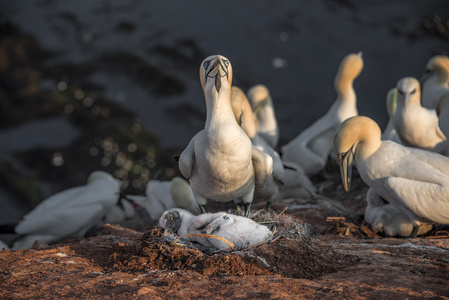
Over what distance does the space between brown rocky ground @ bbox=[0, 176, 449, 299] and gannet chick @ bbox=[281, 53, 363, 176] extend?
3.92 meters

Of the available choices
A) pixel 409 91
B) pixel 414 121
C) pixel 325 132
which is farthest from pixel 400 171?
pixel 325 132

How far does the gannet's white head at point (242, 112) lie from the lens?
603cm

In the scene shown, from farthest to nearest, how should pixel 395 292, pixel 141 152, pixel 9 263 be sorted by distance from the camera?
pixel 141 152
pixel 9 263
pixel 395 292

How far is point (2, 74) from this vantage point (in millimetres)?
13039

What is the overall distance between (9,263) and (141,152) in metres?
8.56

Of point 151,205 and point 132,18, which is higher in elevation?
point 132,18

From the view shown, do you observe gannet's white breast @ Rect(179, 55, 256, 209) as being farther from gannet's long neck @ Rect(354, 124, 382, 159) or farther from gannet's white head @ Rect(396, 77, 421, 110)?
gannet's white head @ Rect(396, 77, 421, 110)

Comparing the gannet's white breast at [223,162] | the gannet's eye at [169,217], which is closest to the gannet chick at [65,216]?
the gannet's white breast at [223,162]

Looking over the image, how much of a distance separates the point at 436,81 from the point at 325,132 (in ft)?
5.80

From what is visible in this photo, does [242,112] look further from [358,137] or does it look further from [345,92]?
[345,92]

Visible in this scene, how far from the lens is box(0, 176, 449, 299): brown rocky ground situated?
291 cm

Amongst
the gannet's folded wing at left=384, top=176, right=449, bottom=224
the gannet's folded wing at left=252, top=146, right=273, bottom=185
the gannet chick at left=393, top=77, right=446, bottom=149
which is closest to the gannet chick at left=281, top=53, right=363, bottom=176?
the gannet chick at left=393, top=77, right=446, bottom=149

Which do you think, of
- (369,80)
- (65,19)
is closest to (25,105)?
(65,19)

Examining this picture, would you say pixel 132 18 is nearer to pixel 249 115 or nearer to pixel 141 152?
pixel 141 152
